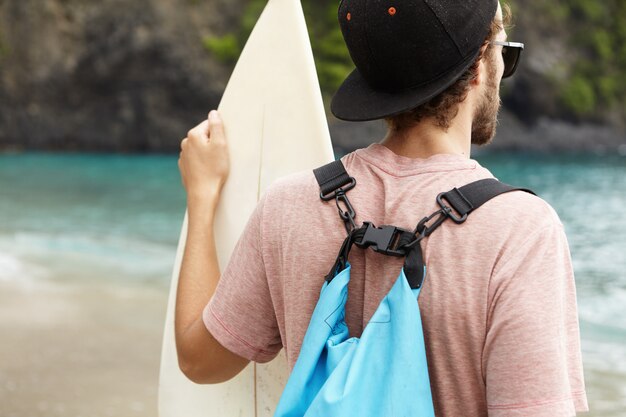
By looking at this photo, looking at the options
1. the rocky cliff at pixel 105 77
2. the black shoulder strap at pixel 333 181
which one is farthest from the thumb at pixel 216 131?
the rocky cliff at pixel 105 77

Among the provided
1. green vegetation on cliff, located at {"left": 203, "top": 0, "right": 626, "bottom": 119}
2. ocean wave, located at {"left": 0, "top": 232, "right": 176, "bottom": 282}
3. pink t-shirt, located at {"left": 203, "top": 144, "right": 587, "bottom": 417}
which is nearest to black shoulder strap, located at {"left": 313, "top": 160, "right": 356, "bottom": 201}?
pink t-shirt, located at {"left": 203, "top": 144, "right": 587, "bottom": 417}

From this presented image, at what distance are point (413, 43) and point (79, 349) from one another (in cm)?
411

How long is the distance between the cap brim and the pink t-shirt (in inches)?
2.6

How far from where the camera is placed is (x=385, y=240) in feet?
3.38

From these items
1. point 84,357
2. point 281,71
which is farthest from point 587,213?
point 281,71

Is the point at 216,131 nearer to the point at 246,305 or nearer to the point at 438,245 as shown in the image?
the point at 246,305

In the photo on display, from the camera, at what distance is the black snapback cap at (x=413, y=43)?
1058 mm

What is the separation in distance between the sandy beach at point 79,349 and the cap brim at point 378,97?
2969 mm

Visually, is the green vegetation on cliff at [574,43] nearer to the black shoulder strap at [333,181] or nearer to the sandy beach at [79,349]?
the sandy beach at [79,349]

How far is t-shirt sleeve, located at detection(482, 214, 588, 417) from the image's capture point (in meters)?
0.95

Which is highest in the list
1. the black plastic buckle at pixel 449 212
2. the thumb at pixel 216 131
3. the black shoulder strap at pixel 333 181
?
the black plastic buckle at pixel 449 212

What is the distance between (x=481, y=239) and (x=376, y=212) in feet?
0.52

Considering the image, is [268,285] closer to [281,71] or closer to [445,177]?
[445,177]

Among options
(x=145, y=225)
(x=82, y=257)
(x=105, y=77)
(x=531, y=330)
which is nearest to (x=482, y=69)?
(x=531, y=330)
